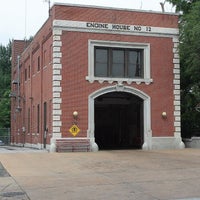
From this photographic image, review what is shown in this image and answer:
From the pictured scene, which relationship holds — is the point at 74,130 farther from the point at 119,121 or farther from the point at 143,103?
the point at 119,121

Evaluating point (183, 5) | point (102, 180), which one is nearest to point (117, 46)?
point (183, 5)

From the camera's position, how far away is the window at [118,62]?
30.2 m

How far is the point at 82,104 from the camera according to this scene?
29.3 meters

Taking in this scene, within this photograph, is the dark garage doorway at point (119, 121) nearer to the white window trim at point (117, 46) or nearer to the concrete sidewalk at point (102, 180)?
the white window trim at point (117, 46)

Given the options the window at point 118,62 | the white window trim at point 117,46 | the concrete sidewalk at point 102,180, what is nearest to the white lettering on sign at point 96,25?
the white window trim at point 117,46

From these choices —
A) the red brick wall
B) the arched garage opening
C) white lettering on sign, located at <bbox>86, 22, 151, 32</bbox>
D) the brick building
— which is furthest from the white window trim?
white lettering on sign, located at <bbox>86, 22, 151, 32</bbox>

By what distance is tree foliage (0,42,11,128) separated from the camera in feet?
265

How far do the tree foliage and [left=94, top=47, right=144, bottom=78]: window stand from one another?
5222 centimetres

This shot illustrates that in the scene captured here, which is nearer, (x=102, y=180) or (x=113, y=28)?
(x=102, y=180)

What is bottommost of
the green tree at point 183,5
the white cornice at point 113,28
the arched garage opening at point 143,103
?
the arched garage opening at point 143,103

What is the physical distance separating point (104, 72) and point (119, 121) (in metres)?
11.8

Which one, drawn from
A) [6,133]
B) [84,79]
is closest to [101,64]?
[84,79]

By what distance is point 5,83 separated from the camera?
84375 millimetres

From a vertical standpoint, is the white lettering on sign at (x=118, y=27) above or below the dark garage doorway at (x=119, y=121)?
above
